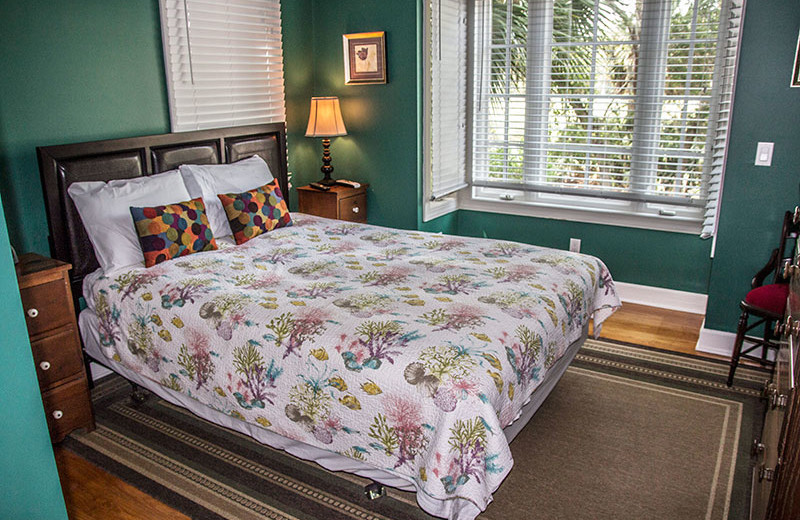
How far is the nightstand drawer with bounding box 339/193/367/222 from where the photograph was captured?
4.60 m

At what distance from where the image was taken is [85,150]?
3186 mm

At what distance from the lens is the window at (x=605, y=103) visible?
4.03 metres

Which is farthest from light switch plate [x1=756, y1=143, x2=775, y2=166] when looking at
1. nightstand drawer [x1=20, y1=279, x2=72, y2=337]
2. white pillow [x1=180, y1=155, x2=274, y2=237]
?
nightstand drawer [x1=20, y1=279, x2=72, y2=337]

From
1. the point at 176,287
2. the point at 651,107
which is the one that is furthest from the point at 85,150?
the point at 651,107

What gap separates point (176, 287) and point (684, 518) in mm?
Result: 2333

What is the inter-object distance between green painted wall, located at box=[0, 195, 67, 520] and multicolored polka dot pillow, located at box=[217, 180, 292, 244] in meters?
1.98

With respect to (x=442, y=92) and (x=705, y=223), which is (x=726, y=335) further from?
(x=442, y=92)

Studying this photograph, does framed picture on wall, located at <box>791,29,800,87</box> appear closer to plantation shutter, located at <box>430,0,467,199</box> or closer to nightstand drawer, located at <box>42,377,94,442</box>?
plantation shutter, located at <box>430,0,467,199</box>

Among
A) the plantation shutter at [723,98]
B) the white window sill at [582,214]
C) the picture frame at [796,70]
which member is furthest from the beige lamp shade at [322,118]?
the picture frame at [796,70]

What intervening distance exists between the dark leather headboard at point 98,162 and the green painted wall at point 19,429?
178cm

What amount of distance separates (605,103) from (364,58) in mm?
1843

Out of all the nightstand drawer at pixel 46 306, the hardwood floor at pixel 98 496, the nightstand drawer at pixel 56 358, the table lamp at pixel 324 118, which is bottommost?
the hardwood floor at pixel 98 496

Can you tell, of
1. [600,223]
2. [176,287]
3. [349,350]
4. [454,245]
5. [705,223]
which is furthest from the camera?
[600,223]

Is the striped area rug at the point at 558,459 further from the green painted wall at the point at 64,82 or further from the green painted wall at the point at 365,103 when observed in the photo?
the green painted wall at the point at 365,103
